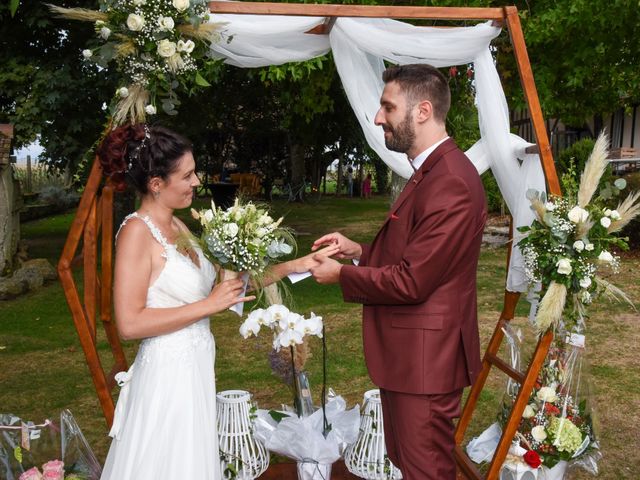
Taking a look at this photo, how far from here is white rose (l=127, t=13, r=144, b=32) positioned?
342cm

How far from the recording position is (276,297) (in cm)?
390

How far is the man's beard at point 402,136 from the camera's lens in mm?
3175

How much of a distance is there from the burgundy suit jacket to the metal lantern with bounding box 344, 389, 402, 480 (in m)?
0.94

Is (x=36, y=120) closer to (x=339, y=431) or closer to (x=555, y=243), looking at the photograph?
(x=339, y=431)

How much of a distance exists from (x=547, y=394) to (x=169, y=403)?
7.73 ft

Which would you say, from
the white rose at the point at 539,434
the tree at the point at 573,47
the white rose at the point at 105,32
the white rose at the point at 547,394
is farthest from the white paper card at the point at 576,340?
the tree at the point at 573,47

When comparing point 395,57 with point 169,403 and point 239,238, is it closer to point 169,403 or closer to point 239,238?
point 239,238

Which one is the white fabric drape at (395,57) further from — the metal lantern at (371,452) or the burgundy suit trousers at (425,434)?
the burgundy suit trousers at (425,434)

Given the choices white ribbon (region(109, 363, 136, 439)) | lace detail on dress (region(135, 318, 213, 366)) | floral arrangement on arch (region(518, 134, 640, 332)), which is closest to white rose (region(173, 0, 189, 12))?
lace detail on dress (region(135, 318, 213, 366))

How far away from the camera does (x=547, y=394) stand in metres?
4.13

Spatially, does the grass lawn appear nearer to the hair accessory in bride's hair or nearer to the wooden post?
the hair accessory in bride's hair

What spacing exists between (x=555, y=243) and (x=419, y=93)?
1250 mm

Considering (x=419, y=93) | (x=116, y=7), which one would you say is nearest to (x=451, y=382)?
(x=419, y=93)

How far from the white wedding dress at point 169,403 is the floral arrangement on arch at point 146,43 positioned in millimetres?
954
